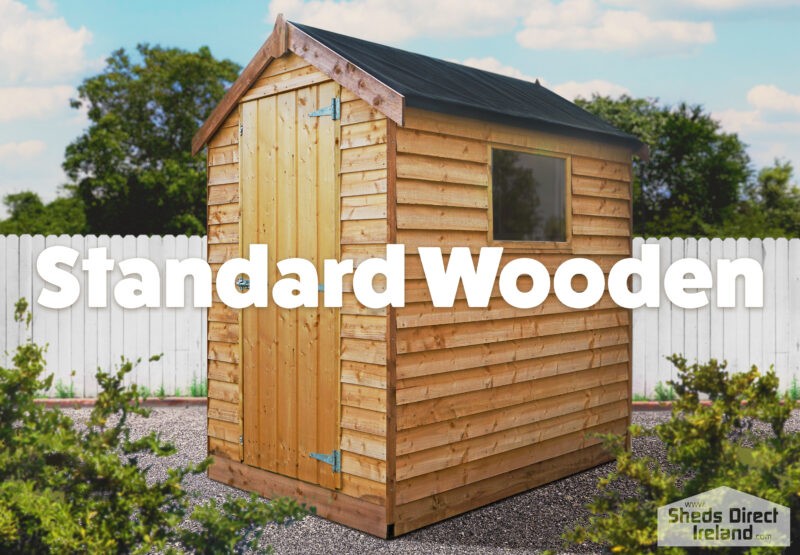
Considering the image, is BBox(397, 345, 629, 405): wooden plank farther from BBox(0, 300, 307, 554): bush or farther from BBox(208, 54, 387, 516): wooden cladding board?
BBox(0, 300, 307, 554): bush

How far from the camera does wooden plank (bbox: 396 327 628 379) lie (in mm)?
5418

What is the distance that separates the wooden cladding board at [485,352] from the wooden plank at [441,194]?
0.03ft

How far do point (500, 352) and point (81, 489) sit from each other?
137 inches

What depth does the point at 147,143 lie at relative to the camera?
32.9 m

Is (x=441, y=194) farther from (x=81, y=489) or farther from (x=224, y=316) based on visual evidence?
(x=81, y=489)

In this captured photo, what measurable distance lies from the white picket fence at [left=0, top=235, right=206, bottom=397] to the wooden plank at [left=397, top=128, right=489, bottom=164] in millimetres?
5611

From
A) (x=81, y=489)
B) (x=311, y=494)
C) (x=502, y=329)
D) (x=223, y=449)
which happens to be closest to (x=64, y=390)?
(x=223, y=449)

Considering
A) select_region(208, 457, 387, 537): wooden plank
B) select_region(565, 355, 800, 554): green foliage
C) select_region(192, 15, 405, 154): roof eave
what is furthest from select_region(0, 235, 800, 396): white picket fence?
select_region(565, 355, 800, 554): green foliage

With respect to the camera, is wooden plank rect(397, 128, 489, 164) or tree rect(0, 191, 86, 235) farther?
tree rect(0, 191, 86, 235)

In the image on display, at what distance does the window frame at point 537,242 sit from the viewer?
6004mm

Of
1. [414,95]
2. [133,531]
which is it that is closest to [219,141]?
[414,95]

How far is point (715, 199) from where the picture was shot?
31.9 meters

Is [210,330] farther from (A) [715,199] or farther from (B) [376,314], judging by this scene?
(A) [715,199]

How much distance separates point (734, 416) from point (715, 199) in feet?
101
